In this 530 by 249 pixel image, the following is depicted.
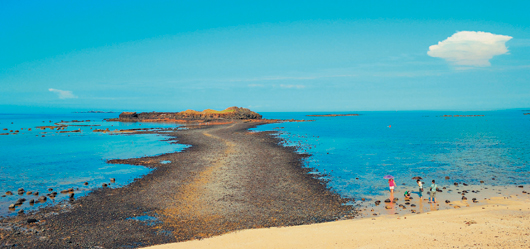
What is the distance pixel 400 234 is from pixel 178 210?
38.4ft

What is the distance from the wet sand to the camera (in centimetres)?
1387

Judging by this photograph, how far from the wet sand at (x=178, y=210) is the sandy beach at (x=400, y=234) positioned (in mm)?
Answer: 1297

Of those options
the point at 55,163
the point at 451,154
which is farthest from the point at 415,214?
the point at 55,163

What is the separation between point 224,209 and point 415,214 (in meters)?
10.8

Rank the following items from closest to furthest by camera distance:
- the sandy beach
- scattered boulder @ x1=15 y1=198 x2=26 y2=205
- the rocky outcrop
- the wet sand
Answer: the sandy beach < the wet sand < scattered boulder @ x1=15 y1=198 x2=26 y2=205 < the rocky outcrop

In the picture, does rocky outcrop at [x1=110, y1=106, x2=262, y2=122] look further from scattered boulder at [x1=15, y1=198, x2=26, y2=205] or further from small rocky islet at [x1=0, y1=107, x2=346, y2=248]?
scattered boulder at [x1=15, y1=198, x2=26, y2=205]

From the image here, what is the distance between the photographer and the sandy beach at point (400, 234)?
1177 centimetres

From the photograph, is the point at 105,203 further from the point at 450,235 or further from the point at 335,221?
the point at 450,235

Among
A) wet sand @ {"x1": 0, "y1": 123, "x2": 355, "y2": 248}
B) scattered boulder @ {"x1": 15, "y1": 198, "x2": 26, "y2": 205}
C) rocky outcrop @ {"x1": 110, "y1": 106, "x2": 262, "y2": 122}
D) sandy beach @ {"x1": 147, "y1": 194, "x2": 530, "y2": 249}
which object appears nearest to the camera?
sandy beach @ {"x1": 147, "y1": 194, "x2": 530, "y2": 249}

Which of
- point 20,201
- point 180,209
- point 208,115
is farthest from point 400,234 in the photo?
point 208,115

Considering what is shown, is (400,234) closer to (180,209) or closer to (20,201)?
(180,209)

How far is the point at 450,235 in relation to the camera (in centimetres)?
1248

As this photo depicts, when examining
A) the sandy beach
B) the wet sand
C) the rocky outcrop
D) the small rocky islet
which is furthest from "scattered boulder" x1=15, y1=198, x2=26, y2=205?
the rocky outcrop

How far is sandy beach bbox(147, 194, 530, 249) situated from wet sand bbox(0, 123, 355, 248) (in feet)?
4.26
